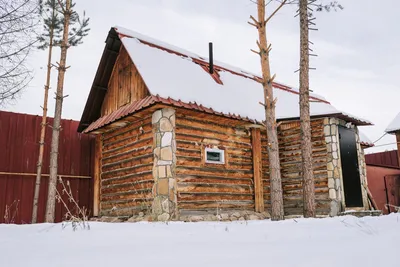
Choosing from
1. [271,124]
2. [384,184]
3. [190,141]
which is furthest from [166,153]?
[384,184]

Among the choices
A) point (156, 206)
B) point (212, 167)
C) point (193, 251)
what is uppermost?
point (212, 167)

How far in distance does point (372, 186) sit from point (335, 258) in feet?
54.2

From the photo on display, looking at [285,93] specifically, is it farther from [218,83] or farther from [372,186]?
[372,186]

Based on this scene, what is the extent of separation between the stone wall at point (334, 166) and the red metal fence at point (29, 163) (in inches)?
313

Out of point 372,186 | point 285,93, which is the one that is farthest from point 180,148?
point 372,186

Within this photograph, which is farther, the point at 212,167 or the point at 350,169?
the point at 350,169

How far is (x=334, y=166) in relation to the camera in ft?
36.3

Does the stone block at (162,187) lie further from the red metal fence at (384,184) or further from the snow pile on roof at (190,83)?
the red metal fence at (384,184)

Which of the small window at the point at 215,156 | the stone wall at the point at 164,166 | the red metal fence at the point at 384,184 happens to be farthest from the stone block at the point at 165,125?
the red metal fence at the point at 384,184

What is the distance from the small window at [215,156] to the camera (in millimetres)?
10070

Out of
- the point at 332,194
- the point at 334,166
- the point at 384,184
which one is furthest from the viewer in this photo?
the point at 384,184

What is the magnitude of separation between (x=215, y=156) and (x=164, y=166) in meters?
2.07

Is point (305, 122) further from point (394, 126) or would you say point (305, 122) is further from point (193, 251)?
point (394, 126)

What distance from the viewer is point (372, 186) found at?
1691 centimetres
